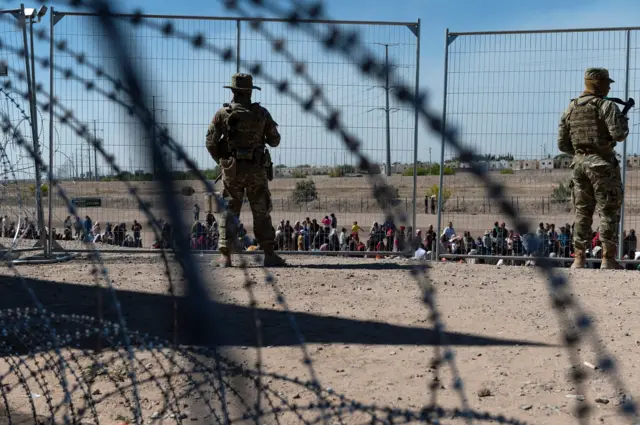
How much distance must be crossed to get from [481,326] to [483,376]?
43.2 inches

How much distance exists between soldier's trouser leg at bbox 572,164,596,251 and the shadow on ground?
3.20 m

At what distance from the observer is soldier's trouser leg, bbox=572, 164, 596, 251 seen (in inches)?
305

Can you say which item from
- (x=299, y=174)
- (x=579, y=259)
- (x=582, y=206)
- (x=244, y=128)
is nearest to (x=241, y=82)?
(x=244, y=128)

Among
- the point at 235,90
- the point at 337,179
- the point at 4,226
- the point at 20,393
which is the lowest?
the point at 20,393

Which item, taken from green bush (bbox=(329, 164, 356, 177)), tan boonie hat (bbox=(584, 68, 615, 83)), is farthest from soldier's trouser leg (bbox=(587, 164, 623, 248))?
green bush (bbox=(329, 164, 356, 177))

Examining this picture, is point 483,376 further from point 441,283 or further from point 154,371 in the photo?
point 441,283

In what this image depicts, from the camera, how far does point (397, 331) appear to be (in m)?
5.19

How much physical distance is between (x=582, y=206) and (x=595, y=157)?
51 centimetres

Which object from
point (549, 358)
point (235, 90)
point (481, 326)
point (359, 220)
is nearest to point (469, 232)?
point (359, 220)

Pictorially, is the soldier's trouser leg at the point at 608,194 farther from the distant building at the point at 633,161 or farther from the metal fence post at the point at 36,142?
the metal fence post at the point at 36,142

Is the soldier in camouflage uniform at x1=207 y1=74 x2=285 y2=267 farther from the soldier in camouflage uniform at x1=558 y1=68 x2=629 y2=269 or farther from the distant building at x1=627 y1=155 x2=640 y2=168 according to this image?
the distant building at x1=627 y1=155 x2=640 y2=168

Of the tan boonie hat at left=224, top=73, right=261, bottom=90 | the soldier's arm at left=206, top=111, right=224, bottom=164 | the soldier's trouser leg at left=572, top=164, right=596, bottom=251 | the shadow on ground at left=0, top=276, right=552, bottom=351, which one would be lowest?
the shadow on ground at left=0, top=276, right=552, bottom=351

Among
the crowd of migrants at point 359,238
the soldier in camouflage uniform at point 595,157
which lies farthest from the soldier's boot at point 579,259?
the crowd of migrants at point 359,238

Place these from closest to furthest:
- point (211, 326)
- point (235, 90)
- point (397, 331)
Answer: point (211, 326) → point (397, 331) → point (235, 90)
